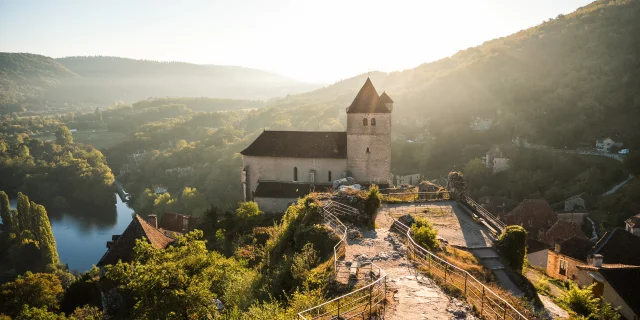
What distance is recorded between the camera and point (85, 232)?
64438 mm

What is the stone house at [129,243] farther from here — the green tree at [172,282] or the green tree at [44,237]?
the green tree at [44,237]

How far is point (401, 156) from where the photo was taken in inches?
3329

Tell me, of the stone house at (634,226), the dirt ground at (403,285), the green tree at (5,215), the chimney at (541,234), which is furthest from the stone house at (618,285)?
the green tree at (5,215)

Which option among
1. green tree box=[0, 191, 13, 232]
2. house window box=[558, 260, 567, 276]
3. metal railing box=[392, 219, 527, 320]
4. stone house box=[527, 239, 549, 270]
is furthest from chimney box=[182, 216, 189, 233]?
house window box=[558, 260, 567, 276]

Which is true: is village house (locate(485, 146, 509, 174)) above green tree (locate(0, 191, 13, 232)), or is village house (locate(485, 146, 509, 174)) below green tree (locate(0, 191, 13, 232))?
above

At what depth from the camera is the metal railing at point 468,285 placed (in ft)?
38.3

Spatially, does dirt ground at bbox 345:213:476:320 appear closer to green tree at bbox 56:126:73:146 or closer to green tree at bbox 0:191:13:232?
green tree at bbox 0:191:13:232

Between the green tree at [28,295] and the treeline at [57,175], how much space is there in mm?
51495

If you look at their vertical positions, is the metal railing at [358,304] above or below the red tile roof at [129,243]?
above

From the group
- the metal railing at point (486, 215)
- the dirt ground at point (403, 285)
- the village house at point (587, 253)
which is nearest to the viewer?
the dirt ground at point (403, 285)

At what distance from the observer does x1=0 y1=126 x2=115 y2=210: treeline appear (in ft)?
268

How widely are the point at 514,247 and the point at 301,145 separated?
19.6 meters

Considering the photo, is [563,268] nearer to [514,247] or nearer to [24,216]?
[514,247]

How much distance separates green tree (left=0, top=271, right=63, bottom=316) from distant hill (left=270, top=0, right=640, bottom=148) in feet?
251
